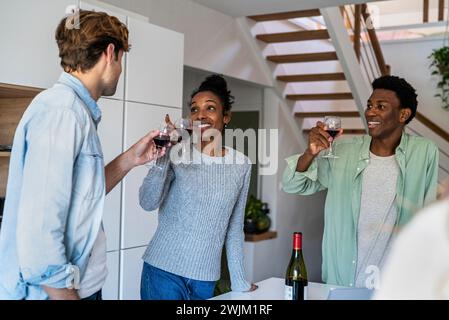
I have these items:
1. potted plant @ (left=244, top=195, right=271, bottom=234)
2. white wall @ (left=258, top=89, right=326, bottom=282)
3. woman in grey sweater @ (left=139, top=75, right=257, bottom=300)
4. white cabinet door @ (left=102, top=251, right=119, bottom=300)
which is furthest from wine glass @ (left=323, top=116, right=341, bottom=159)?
white wall @ (left=258, top=89, right=326, bottom=282)

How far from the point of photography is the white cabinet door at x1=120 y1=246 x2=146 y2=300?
7.45 feet

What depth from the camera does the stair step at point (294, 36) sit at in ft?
12.1

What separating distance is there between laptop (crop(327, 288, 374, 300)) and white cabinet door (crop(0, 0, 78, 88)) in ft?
4.34

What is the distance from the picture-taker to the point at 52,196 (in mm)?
942

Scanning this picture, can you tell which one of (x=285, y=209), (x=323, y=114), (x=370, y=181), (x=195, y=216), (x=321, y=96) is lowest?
(x=285, y=209)

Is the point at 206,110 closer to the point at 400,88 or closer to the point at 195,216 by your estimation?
the point at 195,216

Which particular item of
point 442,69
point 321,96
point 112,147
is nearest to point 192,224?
point 112,147

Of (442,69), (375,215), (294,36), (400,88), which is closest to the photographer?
(375,215)

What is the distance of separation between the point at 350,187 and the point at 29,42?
1.25m

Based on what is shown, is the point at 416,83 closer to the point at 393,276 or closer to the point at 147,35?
the point at 147,35

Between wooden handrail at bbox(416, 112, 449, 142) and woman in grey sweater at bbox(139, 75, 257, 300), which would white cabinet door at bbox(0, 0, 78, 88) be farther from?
wooden handrail at bbox(416, 112, 449, 142)

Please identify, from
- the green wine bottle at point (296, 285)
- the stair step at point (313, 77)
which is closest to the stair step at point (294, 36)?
the stair step at point (313, 77)

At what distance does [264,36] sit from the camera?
3.93 metres

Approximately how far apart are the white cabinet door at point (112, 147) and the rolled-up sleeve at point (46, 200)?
3.93ft
